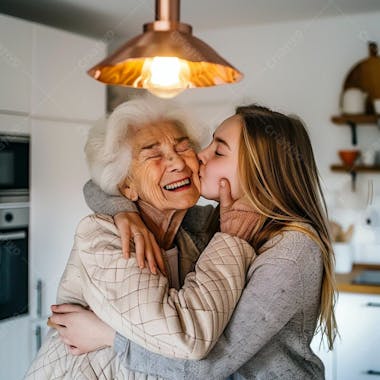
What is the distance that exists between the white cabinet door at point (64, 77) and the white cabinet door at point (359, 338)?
181 cm

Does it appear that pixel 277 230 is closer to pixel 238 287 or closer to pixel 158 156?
pixel 238 287

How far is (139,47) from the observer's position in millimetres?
Result: 1263

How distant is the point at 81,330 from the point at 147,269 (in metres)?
0.25

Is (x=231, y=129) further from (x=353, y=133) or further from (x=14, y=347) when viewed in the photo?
(x=353, y=133)

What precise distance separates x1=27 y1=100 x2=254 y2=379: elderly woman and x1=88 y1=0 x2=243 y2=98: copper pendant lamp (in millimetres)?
100

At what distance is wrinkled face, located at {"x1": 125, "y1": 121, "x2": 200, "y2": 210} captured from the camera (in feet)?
4.70

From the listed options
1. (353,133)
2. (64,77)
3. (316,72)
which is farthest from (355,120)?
(64,77)

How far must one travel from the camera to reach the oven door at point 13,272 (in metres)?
2.82

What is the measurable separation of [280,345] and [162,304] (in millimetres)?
323

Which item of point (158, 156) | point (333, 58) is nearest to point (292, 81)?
point (333, 58)

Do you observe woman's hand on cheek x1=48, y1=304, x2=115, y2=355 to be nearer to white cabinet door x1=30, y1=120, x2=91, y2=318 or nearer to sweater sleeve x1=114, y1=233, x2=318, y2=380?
sweater sleeve x1=114, y1=233, x2=318, y2=380

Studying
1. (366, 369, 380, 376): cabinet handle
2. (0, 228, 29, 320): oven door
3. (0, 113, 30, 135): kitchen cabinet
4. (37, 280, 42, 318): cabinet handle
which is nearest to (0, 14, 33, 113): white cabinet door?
(0, 113, 30, 135): kitchen cabinet

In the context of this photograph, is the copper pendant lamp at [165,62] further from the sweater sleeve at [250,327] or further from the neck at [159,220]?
the sweater sleeve at [250,327]

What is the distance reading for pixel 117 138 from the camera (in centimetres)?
143
